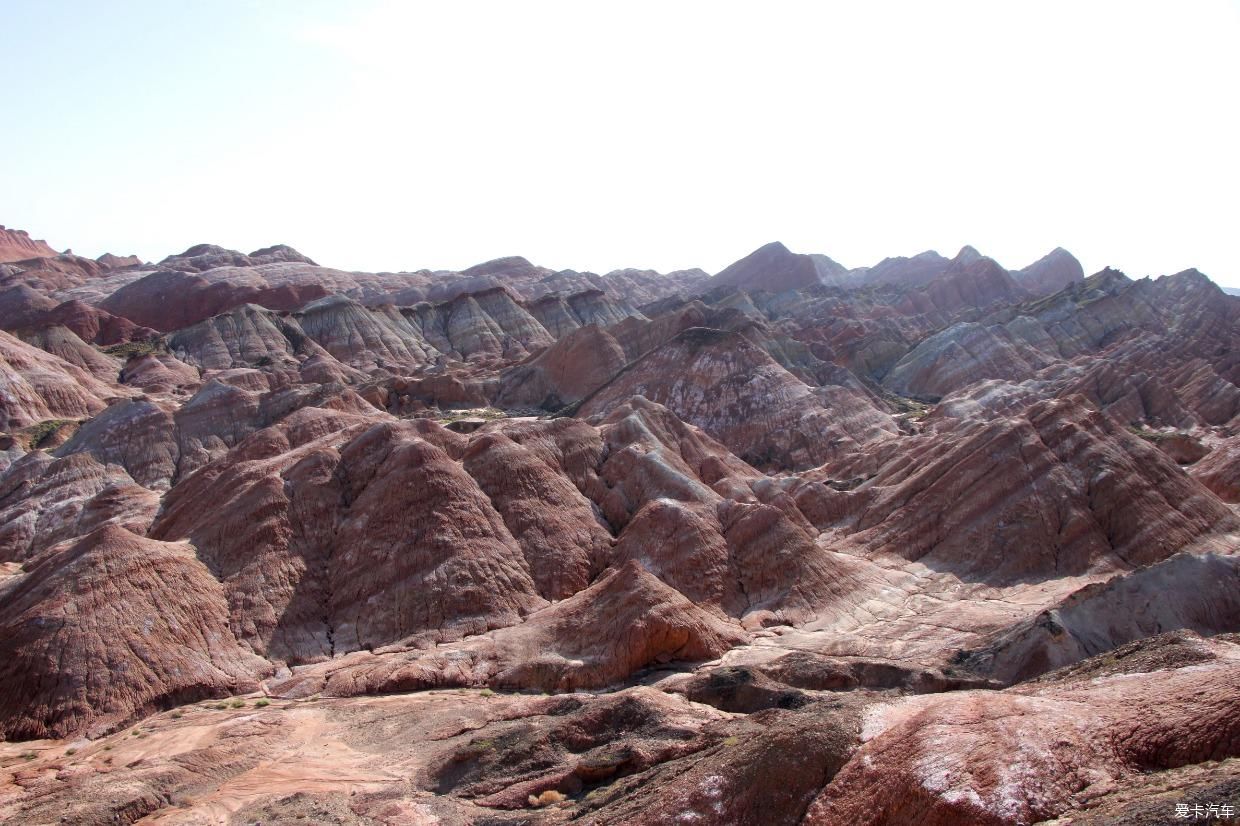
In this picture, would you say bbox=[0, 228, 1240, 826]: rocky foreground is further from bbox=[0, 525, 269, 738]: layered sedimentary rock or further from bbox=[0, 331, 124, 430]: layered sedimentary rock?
bbox=[0, 331, 124, 430]: layered sedimentary rock

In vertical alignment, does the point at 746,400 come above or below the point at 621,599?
Answer: above

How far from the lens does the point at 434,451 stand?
47.9m

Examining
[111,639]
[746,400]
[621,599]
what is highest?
[746,400]

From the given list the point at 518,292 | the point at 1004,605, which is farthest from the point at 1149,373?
the point at 518,292

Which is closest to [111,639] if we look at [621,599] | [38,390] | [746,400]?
[621,599]

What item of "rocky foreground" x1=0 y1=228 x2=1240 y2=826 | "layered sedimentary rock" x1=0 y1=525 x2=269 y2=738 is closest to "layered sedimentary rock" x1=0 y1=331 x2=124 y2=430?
"rocky foreground" x1=0 y1=228 x2=1240 y2=826

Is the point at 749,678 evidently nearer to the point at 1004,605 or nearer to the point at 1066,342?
the point at 1004,605

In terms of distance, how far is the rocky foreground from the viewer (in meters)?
17.6

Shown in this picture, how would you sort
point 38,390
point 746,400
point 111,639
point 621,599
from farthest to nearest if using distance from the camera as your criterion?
point 746,400
point 38,390
point 621,599
point 111,639

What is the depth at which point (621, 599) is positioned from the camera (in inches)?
1473

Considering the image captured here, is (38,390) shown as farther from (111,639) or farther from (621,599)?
(621,599)

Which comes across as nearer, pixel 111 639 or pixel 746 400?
pixel 111 639

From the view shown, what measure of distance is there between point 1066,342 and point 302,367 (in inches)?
3761

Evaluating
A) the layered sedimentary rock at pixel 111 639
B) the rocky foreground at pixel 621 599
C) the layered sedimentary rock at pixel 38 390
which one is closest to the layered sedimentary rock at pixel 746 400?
the rocky foreground at pixel 621 599
